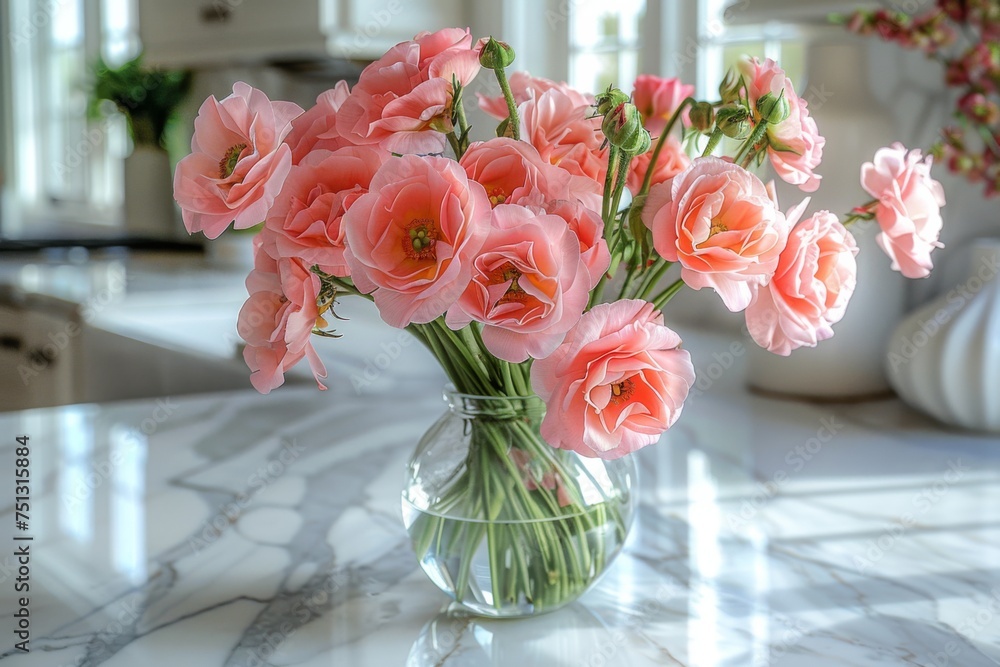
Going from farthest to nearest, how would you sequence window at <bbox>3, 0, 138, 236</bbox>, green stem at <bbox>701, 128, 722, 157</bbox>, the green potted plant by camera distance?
window at <bbox>3, 0, 138, 236</bbox> → the green potted plant → green stem at <bbox>701, 128, 722, 157</bbox>

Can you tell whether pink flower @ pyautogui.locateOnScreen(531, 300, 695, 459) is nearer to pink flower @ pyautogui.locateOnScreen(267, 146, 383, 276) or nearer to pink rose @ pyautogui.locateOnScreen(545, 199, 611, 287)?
pink rose @ pyautogui.locateOnScreen(545, 199, 611, 287)

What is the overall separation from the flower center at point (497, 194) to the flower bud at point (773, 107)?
0.15m

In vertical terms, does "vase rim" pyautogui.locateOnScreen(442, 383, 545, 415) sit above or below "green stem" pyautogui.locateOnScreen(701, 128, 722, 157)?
below

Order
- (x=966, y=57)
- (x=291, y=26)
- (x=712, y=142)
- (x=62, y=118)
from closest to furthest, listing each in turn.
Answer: (x=712, y=142), (x=966, y=57), (x=291, y=26), (x=62, y=118)

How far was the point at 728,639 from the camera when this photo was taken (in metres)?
0.68

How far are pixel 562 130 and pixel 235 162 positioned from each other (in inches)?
7.3

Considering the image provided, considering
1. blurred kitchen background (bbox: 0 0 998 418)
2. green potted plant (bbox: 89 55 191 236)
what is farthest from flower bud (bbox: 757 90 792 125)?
green potted plant (bbox: 89 55 191 236)

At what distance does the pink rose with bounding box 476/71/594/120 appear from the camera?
24.2 inches

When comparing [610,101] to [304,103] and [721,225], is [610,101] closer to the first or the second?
[721,225]

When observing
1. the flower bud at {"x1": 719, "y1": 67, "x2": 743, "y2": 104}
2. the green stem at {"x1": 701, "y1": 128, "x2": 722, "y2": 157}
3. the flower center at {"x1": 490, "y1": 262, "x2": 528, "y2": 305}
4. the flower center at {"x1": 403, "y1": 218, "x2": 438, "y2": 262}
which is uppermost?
the flower bud at {"x1": 719, "y1": 67, "x2": 743, "y2": 104}

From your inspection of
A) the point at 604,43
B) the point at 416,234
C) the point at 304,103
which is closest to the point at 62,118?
the point at 304,103

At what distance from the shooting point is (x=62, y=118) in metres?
4.43

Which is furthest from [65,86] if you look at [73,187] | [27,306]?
[27,306]

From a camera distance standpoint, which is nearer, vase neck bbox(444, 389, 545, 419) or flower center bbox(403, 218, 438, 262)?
Result: flower center bbox(403, 218, 438, 262)
